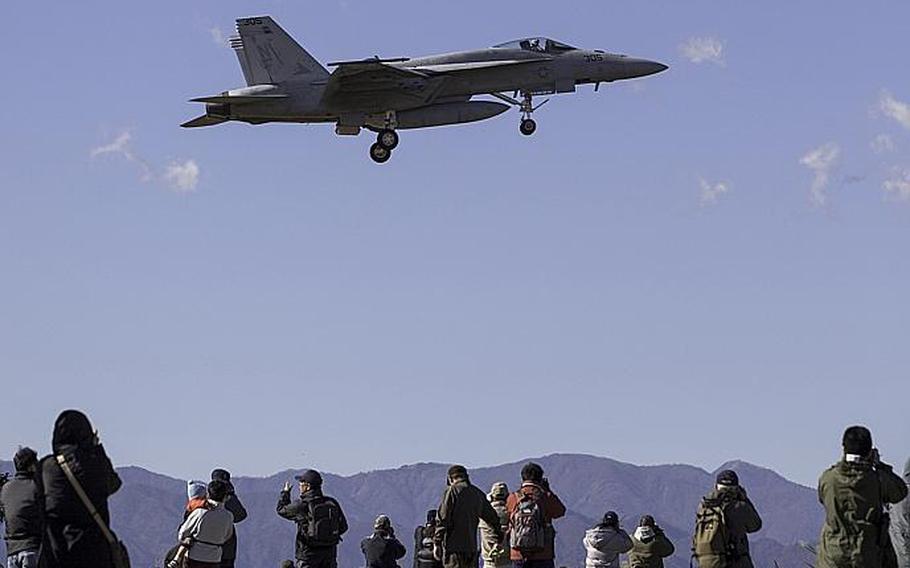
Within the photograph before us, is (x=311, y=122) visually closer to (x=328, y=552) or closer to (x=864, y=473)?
(x=328, y=552)

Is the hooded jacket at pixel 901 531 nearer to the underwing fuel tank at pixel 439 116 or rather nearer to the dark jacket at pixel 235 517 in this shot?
the dark jacket at pixel 235 517

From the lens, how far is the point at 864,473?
1469 cm

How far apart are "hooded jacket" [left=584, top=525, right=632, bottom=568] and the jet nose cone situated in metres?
25.7

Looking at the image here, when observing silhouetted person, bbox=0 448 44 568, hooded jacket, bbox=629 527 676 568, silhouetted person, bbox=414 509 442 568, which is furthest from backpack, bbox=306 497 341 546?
silhouetted person, bbox=0 448 44 568

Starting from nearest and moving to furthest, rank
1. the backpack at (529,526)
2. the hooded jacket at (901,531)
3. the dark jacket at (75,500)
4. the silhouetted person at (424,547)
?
1. the dark jacket at (75,500)
2. the hooded jacket at (901,531)
3. the backpack at (529,526)
4. the silhouetted person at (424,547)

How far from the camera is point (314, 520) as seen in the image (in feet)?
68.8

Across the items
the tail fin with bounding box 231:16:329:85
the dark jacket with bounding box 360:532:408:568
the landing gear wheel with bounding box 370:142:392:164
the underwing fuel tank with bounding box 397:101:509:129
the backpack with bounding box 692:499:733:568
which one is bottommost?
the backpack with bounding box 692:499:733:568

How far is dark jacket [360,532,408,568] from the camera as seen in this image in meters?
23.8

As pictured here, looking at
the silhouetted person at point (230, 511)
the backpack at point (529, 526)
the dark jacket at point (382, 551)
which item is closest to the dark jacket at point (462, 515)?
the backpack at point (529, 526)

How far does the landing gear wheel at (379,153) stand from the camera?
4228cm

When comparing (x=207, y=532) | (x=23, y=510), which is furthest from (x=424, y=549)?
(x=23, y=510)

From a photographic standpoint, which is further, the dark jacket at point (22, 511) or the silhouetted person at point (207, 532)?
the silhouetted person at point (207, 532)

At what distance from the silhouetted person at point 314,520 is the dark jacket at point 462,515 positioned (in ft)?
9.88

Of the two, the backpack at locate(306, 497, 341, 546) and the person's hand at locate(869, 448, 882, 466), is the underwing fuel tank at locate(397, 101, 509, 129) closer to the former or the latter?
the backpack at locate(306, 497, 341, 546)
